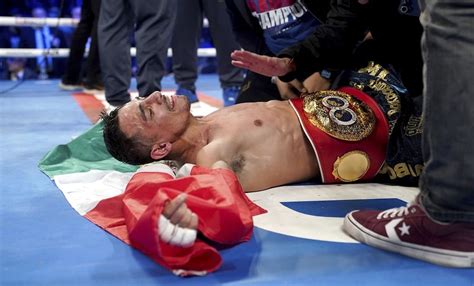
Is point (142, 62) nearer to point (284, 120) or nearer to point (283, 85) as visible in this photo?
point (283, 85)

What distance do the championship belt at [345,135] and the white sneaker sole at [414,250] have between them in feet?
1.26

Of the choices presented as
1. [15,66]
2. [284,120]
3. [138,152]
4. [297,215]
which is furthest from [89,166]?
[15,66]

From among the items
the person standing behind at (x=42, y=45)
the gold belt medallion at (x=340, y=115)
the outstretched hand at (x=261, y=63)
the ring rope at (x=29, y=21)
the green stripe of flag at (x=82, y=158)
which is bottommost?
the person standing behind at (x=42, y=45)

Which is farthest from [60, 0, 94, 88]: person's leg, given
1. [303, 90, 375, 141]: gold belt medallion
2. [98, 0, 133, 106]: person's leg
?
[303, 90, 375, 141]: gold belt medallion

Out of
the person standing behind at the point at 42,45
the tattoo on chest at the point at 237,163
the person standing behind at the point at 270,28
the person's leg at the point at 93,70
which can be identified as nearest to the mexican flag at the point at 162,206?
the tattoo on chest at the point at 237,163

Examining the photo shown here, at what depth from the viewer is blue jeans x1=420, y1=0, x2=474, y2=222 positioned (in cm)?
86

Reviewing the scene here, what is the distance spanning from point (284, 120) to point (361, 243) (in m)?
0.54

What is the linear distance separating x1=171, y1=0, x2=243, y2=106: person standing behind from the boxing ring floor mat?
1.45 metres

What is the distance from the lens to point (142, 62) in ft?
Answer: 7.55

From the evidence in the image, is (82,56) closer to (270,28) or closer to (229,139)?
(270,28)

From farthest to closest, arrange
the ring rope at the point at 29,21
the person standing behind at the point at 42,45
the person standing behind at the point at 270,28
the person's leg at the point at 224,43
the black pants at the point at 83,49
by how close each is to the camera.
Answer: the person standing behind at the point at 42,45 < the ring rope at the point at 29,21 < the black pants at the point at 83,49 < the person's leg at the point at 224,43 < the person standing behind at the point at 270,28

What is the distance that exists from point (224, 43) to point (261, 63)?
1.30 m

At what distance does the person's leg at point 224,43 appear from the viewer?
284 centimetres

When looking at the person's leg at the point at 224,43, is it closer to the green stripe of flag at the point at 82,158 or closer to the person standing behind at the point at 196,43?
the person standing behind at the point at 196,43
